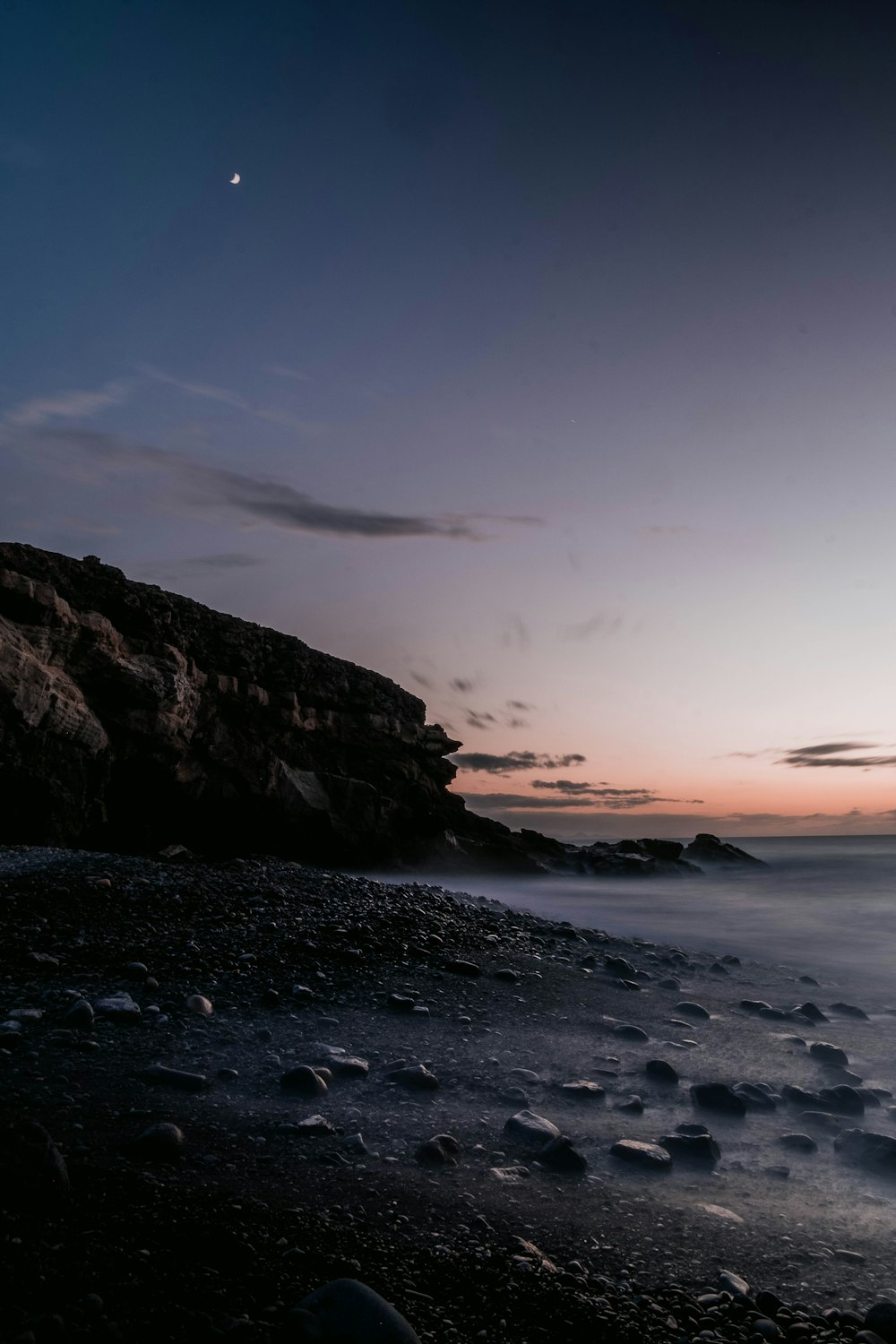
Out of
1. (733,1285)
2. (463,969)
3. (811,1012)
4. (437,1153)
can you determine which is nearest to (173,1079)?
(437,1153)

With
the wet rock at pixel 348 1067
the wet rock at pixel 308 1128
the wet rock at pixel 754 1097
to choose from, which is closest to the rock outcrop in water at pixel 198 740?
the wet rock at pixel 348 1067

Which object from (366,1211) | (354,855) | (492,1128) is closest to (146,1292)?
(366,1211)

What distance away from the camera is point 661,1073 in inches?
208

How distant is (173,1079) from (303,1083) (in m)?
0.73

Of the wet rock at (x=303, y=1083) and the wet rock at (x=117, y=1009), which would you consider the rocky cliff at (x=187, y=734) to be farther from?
the wet rock at (x=303, y=1083)

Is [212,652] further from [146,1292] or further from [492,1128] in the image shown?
[146,1292]

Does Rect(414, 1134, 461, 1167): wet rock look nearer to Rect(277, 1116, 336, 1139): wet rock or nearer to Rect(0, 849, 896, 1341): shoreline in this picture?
Rect(0, 849, 896, 1341): shoreline

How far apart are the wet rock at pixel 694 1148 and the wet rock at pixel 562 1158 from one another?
2.21 ft

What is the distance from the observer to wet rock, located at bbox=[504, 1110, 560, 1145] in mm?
3975

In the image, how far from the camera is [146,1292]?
2.20 metres

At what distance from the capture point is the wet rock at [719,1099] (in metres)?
4.84

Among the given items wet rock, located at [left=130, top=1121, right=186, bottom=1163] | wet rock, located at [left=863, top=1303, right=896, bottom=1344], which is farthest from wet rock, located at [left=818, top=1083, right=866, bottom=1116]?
wet rock, located at [left=130, top=1121, right=186, bottom=1163]

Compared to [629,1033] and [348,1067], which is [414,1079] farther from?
[629,1033]

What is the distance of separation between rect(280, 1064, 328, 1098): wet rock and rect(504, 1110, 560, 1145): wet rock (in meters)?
1.10
